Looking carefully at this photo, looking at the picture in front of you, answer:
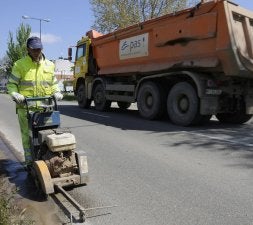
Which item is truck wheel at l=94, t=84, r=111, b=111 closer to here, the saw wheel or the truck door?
the truck door

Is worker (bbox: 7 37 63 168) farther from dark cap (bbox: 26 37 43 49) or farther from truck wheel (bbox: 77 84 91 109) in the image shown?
truck wheel (bbox: 77 84 91 109)

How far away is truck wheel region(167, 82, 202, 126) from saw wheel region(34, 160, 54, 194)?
6470mm

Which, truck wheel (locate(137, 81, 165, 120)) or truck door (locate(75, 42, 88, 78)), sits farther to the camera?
truck door (locate(75, 42, 88, 78))

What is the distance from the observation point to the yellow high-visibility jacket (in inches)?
222

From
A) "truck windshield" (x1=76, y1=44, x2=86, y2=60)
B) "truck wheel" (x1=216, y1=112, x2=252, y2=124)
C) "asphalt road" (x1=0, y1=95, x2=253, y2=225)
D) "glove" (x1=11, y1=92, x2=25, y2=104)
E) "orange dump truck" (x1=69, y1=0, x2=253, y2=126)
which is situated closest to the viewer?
"asphalt road" (x1=0, y1=95, x2=253, y2=225)

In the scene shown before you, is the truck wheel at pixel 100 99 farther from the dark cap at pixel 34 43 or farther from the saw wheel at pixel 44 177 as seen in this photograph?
the saw wheel at pixel 44 177

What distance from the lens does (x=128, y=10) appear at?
31703 mm

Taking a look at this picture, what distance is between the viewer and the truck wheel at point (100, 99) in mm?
16188

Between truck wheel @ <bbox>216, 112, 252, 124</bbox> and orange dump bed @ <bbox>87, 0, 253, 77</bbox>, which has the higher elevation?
orange dump bed @ <bbox>87, 0, 253, 77</bbox>

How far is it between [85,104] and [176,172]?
39.3ft

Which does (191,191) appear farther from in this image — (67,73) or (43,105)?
(67,73)

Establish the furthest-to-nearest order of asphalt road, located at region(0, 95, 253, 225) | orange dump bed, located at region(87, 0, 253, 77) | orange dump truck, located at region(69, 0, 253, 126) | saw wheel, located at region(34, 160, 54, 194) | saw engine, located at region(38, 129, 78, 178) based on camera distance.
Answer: orange dump truck, located at region(69, 0, 253, 126) < orange dump bed, located at region(87, 0, 253, 77) < saw engine, located at region(38, 129, 78, 178) < saw wheel, located at region(34, 160, 54, 194) < asphalt road, located at region(0, 95, 253, 225)

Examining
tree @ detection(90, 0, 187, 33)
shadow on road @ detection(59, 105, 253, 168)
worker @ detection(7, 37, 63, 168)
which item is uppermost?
tree @ detection(90, 0, 187, 33)

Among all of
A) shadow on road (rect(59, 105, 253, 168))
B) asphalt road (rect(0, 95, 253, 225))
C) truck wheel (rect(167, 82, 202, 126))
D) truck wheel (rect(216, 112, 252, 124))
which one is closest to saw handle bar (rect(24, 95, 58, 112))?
asphalt road (rect(0, 95, 253, 225))
